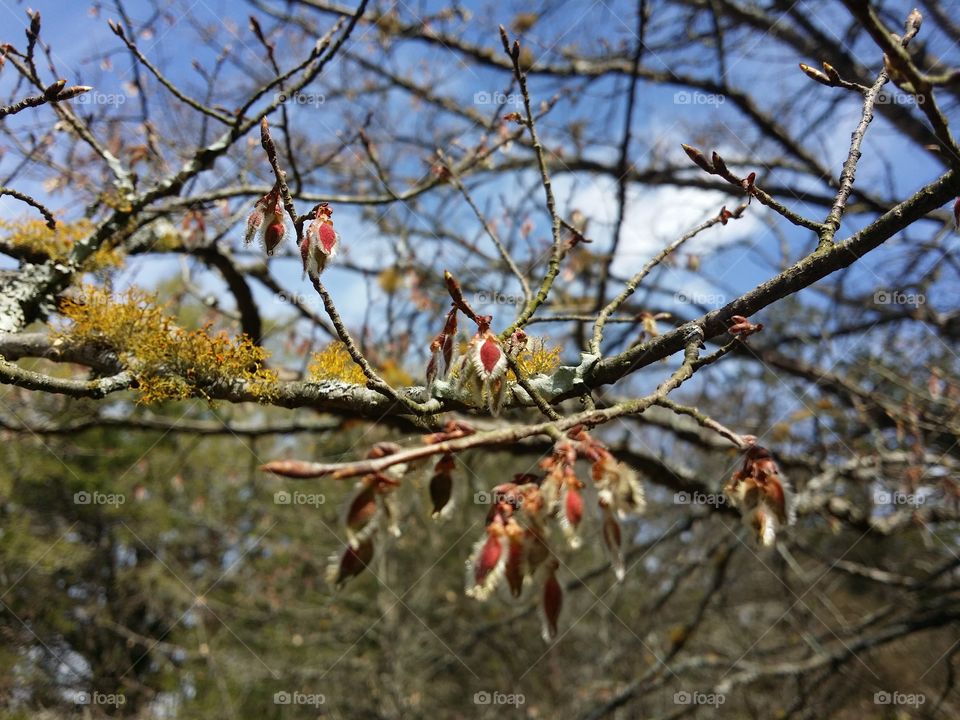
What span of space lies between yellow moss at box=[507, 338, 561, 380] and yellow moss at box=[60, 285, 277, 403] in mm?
683

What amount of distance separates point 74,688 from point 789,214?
8.24 m

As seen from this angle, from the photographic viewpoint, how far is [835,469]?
3527 mm

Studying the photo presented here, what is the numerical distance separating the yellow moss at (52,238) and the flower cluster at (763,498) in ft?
7.24

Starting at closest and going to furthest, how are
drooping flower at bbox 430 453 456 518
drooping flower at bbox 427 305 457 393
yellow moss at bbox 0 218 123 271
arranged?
drooping flower at bbox 430 453 456 518, drooping flower at bbox 427 305 457 393, yellow moss at bbox 0 218 123 271

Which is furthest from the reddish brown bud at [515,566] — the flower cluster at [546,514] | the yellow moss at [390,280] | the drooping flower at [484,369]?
the yellow moss at [390,280]

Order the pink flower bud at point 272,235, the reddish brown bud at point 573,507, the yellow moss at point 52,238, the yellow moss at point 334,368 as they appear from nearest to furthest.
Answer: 1. the reddish brown bud at point 573,507
2. the pink flower bud at point 272,235
3. the yellow moss at point 334,368
4. the yellow moss at point 52,238

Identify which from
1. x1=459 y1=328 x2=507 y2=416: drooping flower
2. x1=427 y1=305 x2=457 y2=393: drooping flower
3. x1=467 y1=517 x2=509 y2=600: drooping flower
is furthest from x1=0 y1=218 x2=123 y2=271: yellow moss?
x1=467 y1=517 x2=509 y2=600: drooping flower

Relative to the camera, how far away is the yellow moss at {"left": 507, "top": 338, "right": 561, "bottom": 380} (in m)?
1.51

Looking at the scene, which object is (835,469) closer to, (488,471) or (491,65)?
(491,65)

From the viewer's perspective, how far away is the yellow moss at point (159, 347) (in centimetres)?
169

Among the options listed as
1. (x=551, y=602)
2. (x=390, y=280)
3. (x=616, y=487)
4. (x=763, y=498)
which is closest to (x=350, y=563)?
(x=551, y=602)

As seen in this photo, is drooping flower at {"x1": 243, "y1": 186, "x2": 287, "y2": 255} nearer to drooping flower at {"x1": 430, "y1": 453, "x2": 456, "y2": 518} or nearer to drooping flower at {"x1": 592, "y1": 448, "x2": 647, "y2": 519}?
drooping flower at {"x1": 430, "y1": 453, "x2": 456, "y2": 518}

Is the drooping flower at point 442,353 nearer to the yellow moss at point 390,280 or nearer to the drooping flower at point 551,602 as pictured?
the drooping flower at point 551,602

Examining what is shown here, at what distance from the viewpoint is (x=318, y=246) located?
1.25 metres
